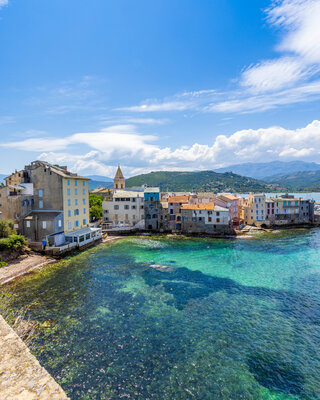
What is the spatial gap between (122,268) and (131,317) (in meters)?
16.3

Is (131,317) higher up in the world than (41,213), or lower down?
lower down

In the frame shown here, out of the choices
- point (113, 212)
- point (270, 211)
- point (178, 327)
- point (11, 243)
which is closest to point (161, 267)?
→ point (178, 327)

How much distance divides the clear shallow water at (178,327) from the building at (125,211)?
104 feet

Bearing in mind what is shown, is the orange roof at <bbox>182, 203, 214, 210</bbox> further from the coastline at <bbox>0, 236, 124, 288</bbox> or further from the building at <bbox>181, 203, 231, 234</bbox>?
the coastline at <bbox>0, 236, 124, 288</bbox>

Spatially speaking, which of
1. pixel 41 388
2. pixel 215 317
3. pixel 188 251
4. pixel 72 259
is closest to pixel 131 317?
pixel 215 317

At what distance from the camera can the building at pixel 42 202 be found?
47.2m

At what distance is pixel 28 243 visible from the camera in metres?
45.9

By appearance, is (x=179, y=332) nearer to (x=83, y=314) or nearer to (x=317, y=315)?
(x=83, y=314)

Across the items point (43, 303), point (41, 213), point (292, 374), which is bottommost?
point (292, 374)

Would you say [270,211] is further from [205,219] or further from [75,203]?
[75,203]

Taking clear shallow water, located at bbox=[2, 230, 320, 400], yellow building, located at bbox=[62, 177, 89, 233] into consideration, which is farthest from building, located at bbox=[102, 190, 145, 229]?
clear shallow water, located at bbox=[2, 230, 320, 400]

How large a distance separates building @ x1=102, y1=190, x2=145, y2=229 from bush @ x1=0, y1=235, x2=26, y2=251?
32668 mm

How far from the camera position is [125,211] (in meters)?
74.8

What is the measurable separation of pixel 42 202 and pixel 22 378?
43.6 metres
